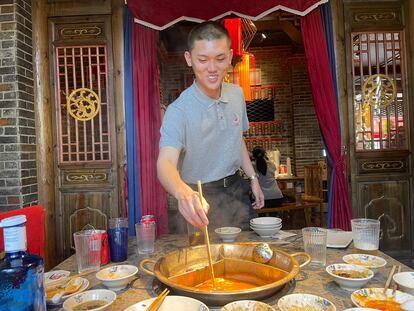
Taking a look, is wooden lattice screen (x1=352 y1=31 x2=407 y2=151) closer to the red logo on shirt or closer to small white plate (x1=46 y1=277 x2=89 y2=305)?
the red logo on shirt

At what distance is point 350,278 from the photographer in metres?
1.20

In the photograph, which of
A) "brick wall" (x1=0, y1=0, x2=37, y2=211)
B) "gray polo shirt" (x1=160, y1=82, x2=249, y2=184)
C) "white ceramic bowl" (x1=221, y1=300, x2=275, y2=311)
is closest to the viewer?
"white ceramic bowl" (x1=221, y1=300, x2=275, y2=311)

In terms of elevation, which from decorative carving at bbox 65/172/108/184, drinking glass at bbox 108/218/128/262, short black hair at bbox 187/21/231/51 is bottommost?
drinking glass at bbox 108/218/128/262

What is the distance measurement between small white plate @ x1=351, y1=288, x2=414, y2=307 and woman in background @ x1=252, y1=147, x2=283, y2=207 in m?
3.74

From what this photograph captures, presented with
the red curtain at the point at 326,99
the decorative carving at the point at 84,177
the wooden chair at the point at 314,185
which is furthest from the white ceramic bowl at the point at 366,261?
the wooden chair at the point at 314,185

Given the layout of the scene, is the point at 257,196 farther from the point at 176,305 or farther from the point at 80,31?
the point at 80,31

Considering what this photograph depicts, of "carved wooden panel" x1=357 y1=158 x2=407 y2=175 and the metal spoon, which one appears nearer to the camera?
the metal spoon

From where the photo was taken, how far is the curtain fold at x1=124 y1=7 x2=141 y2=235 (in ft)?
11.9

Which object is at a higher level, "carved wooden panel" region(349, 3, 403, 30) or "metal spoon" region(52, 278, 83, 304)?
"carved wooden panel" region(349, 3, 403, 30)

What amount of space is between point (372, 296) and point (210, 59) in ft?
4.55

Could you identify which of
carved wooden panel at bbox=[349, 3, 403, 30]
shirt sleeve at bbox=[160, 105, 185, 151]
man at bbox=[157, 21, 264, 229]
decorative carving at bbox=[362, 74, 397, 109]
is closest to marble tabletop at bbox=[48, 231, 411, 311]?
man at bbox=[157, 21, 264, 229]

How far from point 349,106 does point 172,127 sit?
2463 millimetres

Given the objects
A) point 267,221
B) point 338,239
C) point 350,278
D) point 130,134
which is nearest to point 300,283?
point 350,278

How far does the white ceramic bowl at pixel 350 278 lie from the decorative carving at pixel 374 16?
324cm
